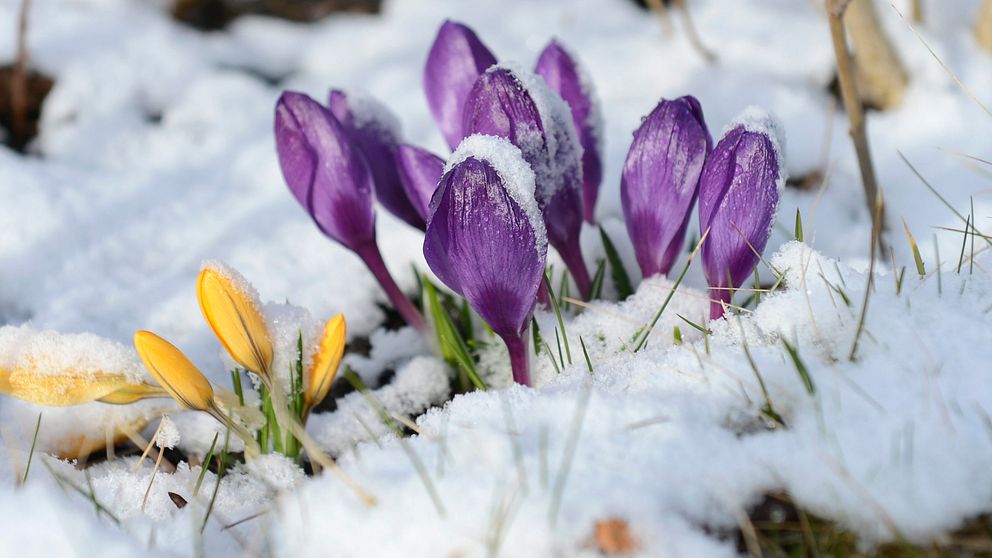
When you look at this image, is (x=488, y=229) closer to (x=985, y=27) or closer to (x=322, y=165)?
(x=322, y=165)

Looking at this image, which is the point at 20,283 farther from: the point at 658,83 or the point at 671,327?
the point at 658,83

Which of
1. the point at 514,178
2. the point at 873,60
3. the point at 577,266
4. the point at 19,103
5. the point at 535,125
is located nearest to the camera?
the point at 514,178

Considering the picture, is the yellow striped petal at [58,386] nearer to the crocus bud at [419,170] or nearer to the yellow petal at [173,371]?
the yellow petal at [173,371]

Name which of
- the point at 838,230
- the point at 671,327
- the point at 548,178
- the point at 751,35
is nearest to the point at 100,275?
the point at 548,178

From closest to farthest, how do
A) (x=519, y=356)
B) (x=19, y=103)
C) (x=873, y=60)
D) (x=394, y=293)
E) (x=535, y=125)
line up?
1. (x=535, y=125)
2. (x=519, y=356)
3. (x=394, y=293)
4. (x=873, y=60)
5. (x=19, y=103)

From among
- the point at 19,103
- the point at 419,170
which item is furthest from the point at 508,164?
the point at 19,103

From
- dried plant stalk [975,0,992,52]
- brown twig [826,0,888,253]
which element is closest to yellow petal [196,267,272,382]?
brown twig [826,0,888,253]
